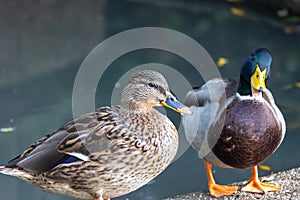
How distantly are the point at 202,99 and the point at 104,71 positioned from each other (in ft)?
7.54

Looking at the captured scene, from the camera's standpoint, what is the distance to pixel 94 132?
3.22 m

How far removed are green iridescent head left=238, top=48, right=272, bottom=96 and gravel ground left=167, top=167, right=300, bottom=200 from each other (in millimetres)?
572

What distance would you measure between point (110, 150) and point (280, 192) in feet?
3.72

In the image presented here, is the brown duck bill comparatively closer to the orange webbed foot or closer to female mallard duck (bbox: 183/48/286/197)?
female mallard duck (bbox: 183/48/286/197)

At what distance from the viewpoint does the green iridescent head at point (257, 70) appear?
11.9 feet

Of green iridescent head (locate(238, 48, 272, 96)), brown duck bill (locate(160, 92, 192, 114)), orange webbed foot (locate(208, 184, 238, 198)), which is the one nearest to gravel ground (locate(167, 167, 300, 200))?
orange webbed foot (locate(208, 184, 238, 198))

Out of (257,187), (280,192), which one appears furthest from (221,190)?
(280,192)

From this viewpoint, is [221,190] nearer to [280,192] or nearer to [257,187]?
[257,187]

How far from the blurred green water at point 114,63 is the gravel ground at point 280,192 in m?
0.60

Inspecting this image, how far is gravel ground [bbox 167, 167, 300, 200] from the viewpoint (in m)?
3.69

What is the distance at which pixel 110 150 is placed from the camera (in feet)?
10.4

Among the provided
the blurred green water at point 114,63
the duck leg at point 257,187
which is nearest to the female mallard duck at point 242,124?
the duck leg at point 257,187

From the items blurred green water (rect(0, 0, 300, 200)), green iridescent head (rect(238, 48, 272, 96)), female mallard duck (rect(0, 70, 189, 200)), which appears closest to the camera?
female mallard duck (rect(0, 70, 189, 200))

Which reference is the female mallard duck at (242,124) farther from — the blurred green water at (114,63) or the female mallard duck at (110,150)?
the blurred green water at (114,63)
